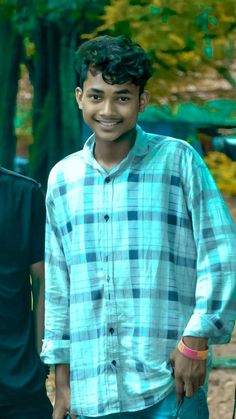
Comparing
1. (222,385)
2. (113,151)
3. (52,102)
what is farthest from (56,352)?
(52,102)

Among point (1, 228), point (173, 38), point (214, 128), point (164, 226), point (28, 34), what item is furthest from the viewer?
point (28, 34)

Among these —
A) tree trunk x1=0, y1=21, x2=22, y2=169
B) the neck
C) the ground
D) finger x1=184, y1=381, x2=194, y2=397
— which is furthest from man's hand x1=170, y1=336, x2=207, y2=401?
tree trunk x1=0, y1=21, x2=22, y2=169

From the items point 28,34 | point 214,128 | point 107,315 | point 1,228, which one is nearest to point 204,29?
point 214,128

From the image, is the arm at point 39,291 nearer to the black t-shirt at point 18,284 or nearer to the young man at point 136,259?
the black t-shirt at point 18,284

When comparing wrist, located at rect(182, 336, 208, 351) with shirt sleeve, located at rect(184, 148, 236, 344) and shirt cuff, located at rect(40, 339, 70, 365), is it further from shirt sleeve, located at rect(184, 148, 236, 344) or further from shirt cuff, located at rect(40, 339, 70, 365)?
shirt cuff, located at rect(40, 339, 70, 365)

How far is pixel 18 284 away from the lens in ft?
13.0

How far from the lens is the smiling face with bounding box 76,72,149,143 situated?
3.54m

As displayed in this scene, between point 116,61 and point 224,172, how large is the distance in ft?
13.8

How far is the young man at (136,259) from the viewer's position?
3.43m

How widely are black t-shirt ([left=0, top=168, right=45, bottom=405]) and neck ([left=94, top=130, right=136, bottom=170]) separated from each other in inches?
19.1

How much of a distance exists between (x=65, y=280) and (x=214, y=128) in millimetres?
4542

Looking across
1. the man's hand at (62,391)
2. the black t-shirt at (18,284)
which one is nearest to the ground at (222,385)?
the black t-shirt at (18,284)

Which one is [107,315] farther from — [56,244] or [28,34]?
[28,34]

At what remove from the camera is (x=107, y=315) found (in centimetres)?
349
